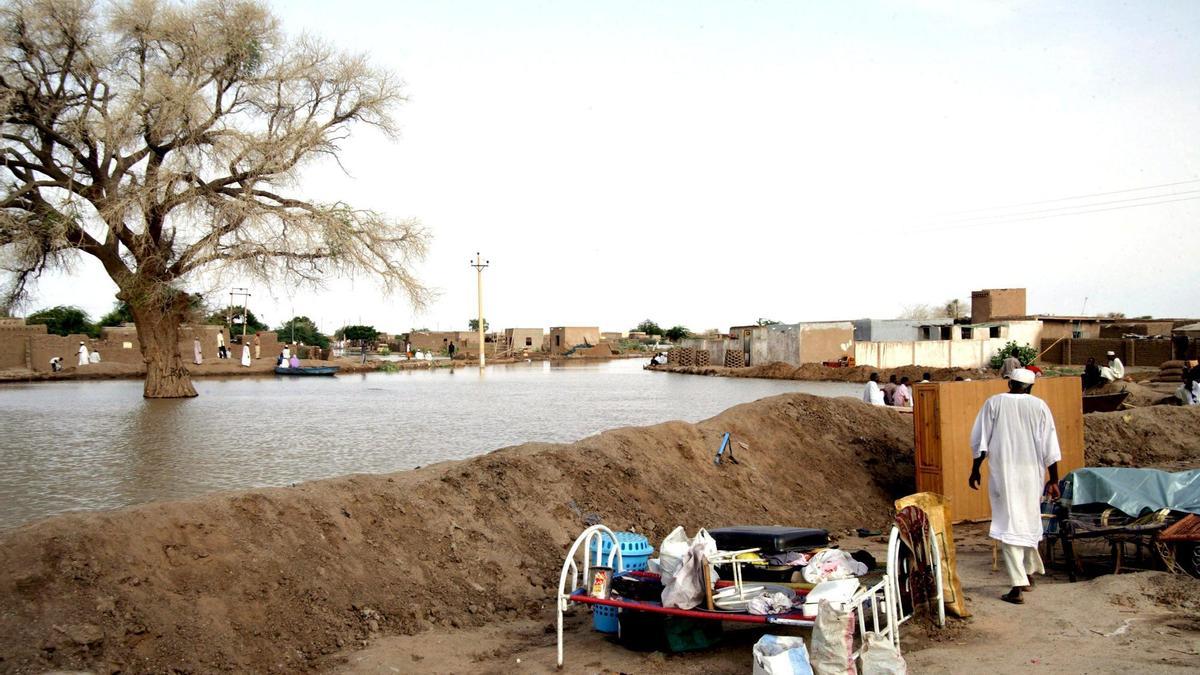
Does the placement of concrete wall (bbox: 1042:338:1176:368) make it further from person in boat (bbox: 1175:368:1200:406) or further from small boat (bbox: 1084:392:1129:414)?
small boat (bbox: 1084:392:1129:414)

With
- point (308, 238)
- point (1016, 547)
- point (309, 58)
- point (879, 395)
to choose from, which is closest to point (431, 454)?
point (879, 395)

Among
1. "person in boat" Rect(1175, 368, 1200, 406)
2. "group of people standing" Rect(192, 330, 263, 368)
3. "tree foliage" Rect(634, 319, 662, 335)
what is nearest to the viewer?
"person in boat" Rect(1175, 368, 1200, 406)

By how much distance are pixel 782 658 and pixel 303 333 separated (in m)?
92.7

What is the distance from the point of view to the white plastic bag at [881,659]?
4.58m

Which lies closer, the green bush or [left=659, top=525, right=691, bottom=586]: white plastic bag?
[left=659, top=525, right=691, bottom=586]: white plastic bag

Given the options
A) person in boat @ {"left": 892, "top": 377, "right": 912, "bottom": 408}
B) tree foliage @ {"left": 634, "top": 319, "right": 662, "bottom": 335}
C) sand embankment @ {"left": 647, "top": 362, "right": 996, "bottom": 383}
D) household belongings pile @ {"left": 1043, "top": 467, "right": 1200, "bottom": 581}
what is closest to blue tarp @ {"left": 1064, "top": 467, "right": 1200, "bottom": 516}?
household belongings pile @ {"left": 1043, "top": 467, "right": 1200, "bottom": 581}

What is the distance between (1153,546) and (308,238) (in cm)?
2280

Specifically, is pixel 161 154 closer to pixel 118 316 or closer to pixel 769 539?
pixel 769 539

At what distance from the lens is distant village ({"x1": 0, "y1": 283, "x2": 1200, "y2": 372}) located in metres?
42.9

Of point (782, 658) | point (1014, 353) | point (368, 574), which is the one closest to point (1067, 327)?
point (1014, 353)

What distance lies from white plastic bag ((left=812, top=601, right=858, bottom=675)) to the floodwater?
7751 mm

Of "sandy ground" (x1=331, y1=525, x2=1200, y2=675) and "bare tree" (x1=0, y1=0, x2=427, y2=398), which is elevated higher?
"bare tree" (x1=0, y1=0, x2=427, y2=398)

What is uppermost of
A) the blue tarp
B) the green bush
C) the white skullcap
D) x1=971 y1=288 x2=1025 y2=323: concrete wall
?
x1=971 y1=288 x2=1025 y2=323: concrete wall

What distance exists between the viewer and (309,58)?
26.9 meters
